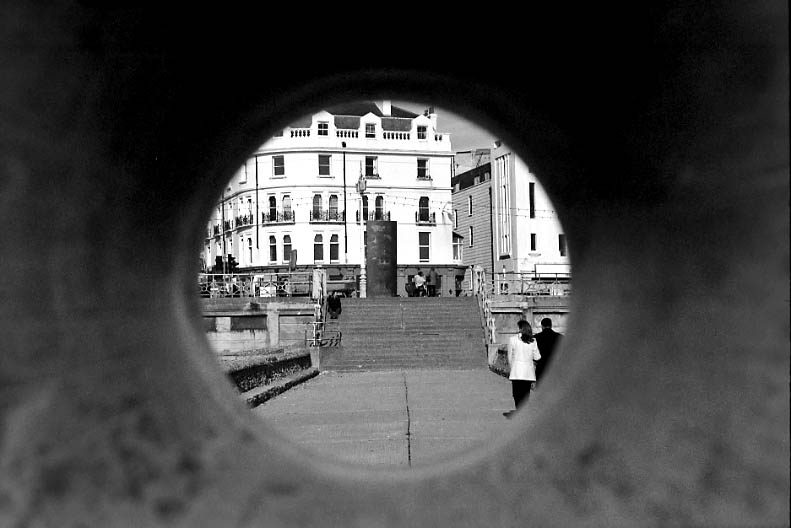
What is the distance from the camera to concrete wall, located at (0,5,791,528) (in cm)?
377

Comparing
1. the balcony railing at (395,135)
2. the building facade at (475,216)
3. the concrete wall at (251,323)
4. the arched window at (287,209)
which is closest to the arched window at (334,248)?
the arched window at (287,209)

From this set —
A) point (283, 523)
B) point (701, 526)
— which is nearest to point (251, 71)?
point (283, 523)

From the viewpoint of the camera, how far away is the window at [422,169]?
59.2 m

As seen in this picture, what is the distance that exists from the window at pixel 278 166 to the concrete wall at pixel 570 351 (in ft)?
173

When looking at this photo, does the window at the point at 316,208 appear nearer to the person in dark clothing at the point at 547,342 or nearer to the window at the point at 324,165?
the window at the point at 324,165

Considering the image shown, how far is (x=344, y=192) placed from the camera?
58.0 meters

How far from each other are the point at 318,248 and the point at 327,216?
2270 mm

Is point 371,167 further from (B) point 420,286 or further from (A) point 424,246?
(B) point 420,286

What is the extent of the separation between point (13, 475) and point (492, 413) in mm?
10850

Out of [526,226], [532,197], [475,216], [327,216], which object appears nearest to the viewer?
[327,216]

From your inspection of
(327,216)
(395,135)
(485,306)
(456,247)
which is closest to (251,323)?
(485,306)

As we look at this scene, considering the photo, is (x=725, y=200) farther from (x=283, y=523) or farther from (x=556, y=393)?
(x=283, y=523)

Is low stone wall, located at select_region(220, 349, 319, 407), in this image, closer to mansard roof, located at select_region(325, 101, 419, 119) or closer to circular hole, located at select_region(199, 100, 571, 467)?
circular hole, located at select_region(199, 100, 571, 467)

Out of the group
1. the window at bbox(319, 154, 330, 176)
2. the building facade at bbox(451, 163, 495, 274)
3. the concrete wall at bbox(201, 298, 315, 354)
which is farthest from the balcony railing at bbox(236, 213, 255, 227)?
the concrete wall at bbox(201, 298, 315, 354)
